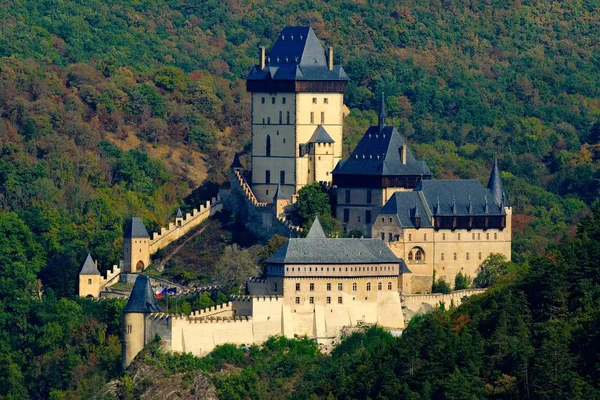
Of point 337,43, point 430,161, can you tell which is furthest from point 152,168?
point 337,43

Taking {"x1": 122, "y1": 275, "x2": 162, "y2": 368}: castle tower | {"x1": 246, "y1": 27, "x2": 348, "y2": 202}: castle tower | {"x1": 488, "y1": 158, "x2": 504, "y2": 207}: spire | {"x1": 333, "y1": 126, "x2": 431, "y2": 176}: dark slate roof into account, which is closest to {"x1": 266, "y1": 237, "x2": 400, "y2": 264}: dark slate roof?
{"x1": 122, "y1": 275, "x2": 162, "y2": 368}: castle tower

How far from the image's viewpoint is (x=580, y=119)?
153 metres

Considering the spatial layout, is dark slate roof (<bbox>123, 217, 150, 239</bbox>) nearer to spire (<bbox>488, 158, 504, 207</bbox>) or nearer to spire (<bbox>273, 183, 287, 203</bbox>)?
spire (<bbox>273, 183, 287, 203</bbox>)

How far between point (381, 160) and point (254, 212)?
6.24 m

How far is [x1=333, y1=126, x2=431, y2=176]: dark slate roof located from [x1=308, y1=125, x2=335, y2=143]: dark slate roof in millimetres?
2221

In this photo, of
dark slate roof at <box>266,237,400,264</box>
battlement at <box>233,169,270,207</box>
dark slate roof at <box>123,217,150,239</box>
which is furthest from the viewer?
battlement at <box>233,169,270,207</box>

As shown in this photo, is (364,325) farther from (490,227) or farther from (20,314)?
(20,314)

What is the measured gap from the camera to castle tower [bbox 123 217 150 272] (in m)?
111

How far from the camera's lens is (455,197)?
107 m

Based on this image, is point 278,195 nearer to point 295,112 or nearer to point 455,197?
point 295,112

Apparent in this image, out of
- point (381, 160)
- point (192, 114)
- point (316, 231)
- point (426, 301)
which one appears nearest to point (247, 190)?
point (381, 160)

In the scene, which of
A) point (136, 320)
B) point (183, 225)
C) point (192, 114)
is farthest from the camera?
point (192, 114)

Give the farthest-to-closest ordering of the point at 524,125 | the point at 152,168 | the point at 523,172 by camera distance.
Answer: the point at 524,125 < the point at 523,172 < the point at 152,168

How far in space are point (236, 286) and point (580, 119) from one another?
51107 millimetres
